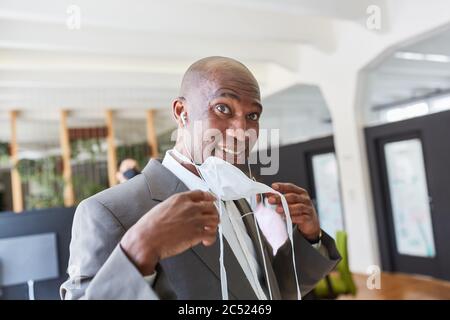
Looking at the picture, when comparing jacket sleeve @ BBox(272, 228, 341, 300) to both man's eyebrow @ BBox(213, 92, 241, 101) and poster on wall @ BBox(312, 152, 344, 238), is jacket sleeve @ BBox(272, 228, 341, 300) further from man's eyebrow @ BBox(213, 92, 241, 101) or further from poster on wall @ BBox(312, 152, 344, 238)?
man's eyebrow @ BBox(213, 92, 241, 101)

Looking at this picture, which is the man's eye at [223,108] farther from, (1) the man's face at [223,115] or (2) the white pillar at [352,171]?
(2) the white pillar at [352,171]

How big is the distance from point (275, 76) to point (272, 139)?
0.74ft

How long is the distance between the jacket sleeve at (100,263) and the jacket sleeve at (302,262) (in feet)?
0.82

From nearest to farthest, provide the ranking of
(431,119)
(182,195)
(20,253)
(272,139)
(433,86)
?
(182,195), (272,139), (20,253), (431,119), (433,86)

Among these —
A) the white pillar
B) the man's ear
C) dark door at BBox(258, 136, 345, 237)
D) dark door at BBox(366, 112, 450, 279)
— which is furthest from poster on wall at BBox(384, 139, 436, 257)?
the man's ear

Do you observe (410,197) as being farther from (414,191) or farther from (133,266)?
(133,266)

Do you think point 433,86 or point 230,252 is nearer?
point 230,252

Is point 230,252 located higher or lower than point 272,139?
lower

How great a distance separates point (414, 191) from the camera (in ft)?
11.2

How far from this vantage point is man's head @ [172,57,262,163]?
0.56 metres

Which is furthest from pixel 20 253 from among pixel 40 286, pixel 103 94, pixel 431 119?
pixel 431 119

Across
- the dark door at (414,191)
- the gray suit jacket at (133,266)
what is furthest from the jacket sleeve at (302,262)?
the dark door at (414,191)
